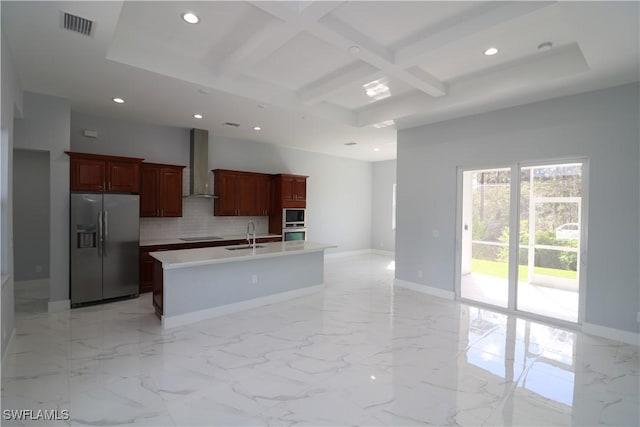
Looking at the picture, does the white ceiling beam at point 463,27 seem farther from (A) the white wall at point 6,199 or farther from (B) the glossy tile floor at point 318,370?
(A) the white wall at point 6,199

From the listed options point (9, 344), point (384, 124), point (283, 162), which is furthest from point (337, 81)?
point (9, 344)

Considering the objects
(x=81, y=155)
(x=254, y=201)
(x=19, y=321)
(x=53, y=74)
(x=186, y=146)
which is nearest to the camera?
(x=53, y=74)

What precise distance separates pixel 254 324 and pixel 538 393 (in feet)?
9.76

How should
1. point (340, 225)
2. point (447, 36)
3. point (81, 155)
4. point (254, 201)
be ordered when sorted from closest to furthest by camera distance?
point (447, 36) < point (81, 155) < point (254, 201) < point (340, 225)

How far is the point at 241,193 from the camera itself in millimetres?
6594

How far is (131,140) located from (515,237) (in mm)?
6518

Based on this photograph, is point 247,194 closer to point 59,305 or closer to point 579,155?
point 59,305

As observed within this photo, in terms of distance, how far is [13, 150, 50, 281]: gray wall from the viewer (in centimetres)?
530

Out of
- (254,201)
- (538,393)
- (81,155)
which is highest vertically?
(81,155)

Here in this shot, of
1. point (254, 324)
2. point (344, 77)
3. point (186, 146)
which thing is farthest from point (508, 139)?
point (186, 146)

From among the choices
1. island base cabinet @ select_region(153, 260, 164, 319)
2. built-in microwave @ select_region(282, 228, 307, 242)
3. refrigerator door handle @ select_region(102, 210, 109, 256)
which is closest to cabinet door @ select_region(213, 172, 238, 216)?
built-in microwave @ select_region(282, 228, 307, 242)

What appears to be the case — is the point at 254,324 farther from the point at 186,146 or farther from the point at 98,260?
the point at 186,146

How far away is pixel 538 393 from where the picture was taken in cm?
253

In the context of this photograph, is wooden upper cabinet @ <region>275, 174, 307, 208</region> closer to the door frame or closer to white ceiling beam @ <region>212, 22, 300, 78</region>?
white ceiling beam @ <region>212, 22, 300, 78</region>
